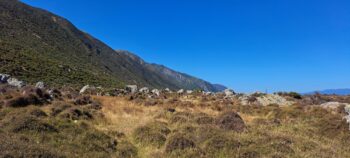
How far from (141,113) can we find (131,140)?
23.6 feet

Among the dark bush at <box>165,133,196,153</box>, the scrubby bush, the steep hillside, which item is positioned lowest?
the dark bush at <box>165,133,196,153</box>

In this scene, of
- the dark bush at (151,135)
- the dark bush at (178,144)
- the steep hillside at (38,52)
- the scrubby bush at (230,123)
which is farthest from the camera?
the steep hillside at (38,52)

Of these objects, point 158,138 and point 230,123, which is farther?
point 230,123

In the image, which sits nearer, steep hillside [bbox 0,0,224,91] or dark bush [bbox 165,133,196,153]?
dark bush [bbox 165,133,196,153]

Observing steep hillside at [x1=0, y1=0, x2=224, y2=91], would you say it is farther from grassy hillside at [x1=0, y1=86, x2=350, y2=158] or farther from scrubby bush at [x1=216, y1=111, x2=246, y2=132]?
scrubby bush at [x1=216, y1=111, x2=246, y2=132]

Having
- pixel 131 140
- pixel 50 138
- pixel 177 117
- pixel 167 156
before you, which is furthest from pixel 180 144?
pixel 177 117

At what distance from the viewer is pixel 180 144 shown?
976cm

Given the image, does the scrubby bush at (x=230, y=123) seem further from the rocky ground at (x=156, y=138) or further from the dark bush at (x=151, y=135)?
the dark bush at (x=151, y=135)

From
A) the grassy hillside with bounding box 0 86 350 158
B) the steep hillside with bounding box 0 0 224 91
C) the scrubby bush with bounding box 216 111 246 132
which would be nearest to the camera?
the grassy hillside with bounding box 0 86 350 158

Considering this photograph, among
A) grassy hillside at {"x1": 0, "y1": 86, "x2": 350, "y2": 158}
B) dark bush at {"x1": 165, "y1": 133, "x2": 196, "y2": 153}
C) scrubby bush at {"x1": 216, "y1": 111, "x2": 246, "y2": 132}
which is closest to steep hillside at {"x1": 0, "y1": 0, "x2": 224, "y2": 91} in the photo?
grassy hillside at {"x1": 0, "y1": 86, "x2": 350, "y2": 158}

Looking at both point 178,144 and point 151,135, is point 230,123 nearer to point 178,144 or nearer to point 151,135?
point 151,135

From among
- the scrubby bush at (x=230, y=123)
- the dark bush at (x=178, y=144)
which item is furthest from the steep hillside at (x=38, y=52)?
the dark bush at (x=178, y=144)

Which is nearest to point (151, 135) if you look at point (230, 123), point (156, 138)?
point (156, 138)

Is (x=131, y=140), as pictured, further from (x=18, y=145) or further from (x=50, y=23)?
(x=50, y=23)
